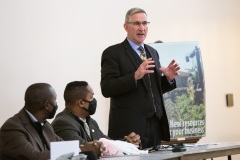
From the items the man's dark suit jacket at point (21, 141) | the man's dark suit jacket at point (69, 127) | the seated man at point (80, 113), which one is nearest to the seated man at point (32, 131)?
the man's dark suit jacket at point (21, 141)

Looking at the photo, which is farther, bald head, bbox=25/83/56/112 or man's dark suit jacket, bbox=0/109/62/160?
bald head, bbox=25/83/56/112

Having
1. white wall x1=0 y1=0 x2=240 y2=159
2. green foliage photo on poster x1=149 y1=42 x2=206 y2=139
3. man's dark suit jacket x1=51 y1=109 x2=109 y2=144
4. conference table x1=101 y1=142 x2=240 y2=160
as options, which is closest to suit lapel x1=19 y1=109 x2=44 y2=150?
man's dark suit jacket x1=51 y1=109 x2=109 y2=144

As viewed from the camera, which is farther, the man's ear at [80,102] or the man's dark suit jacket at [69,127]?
the man's ear at [80,102]

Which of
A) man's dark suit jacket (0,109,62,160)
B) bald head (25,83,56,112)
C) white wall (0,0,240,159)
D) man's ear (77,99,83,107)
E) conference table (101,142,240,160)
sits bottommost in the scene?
conference table (101,142,240,160)

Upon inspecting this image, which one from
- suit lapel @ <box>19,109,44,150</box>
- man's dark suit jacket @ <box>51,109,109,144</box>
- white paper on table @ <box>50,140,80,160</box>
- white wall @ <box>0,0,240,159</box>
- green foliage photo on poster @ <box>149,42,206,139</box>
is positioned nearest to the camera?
white paper on table @ <box>50,140,80,160</box>

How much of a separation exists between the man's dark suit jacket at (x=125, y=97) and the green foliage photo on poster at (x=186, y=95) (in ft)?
4.63

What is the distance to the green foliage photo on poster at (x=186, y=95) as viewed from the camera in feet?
17.2

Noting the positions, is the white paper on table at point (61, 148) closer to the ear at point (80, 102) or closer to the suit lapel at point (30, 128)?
the suit lapel at point (30, 128)

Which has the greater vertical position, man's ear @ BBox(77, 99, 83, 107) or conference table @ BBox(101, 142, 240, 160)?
man's ear @ BBox(77, 99, 83, 107)

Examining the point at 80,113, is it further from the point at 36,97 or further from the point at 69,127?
the point at 36,97

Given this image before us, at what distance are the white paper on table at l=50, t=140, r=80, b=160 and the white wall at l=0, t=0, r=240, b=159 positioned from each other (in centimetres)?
214

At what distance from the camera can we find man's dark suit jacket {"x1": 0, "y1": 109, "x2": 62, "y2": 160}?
270cm

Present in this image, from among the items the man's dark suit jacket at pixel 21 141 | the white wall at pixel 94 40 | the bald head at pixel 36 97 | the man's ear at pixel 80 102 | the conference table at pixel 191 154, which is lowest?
the conference table at pixel 191 154

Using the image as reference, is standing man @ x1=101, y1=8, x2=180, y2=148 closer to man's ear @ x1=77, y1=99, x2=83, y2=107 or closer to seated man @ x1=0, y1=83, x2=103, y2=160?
man's ear @ x1=77, y1=99, x2=83, y2=107
